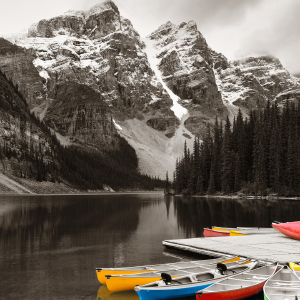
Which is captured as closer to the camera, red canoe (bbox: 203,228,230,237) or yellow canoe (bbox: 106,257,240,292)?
yellow canoe (bbox: 106,257,240,292)

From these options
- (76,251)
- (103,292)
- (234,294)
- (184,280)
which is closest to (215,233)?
(76,251)

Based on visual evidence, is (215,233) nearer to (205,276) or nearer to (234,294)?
(205,276)

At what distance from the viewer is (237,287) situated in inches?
520

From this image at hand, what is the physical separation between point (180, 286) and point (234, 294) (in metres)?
1.93

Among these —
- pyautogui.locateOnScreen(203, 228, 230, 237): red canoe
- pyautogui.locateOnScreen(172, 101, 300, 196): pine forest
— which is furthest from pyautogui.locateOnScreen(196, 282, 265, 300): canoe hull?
pyautogui.locateOnScreen(172, 101, 300, 196): pine forest

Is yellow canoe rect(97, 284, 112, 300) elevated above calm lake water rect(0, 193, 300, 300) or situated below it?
below

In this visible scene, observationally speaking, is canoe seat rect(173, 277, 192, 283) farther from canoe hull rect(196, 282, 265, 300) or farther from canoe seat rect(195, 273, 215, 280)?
canoe hull rect(196, 282, 265, 300)

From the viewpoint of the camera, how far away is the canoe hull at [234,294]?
12.3 meters

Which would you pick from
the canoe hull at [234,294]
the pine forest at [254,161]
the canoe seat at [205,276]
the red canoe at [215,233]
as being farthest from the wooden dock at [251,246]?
the pine forest at [254,161]

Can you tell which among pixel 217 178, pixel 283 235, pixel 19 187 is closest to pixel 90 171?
pixel 19 187

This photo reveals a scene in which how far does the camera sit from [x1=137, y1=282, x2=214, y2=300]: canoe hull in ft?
41.4

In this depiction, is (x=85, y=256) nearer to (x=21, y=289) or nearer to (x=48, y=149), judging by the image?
(x=21, y=289)

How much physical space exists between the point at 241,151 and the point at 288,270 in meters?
90.3

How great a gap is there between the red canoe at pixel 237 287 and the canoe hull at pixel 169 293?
37.1 inches
